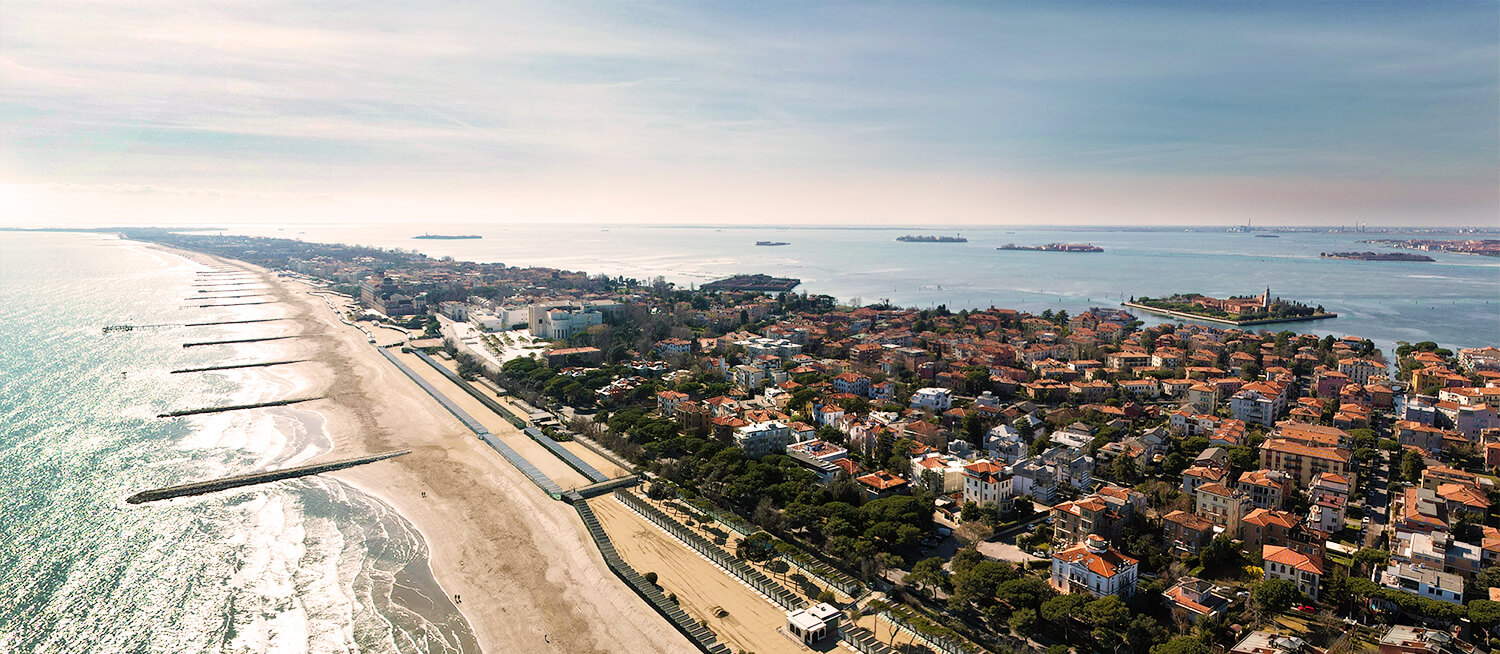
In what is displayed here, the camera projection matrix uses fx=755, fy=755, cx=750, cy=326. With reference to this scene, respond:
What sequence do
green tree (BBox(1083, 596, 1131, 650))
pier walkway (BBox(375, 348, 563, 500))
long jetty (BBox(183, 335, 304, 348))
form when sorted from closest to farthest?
green tree (BBox(1083, 596, 1131, 650)) → pier walkway (BBox(375, 348, 563, 500)) → long jetty (BBox(183, 335, 304, 348))

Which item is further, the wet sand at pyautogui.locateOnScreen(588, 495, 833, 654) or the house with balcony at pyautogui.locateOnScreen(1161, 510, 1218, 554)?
the house with balcony at pyautogui.locateOnScreen(1161, 510, 1218, 554)

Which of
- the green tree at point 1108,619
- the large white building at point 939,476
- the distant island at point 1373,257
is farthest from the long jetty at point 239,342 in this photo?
the distant island at point 1373,257

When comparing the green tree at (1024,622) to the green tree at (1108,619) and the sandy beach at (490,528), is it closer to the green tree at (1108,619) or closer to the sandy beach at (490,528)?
the green tree at (1108,619)

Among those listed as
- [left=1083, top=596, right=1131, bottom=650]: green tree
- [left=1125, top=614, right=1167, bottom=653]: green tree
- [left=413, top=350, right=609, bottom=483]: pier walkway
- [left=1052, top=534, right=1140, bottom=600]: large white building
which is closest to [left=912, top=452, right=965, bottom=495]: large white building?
[left=1052, top=534, right=1140, bottom=600]: large white building

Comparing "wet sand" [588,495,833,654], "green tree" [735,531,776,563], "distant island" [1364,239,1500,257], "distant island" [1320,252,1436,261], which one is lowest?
"wet sand" [588,495,833,654]

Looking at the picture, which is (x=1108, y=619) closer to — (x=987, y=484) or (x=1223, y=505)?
(x=987, y=484)

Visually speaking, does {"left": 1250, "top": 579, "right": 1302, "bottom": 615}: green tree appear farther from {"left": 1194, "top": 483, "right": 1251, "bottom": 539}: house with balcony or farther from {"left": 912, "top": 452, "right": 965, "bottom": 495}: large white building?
{"left": 912, "top": 452, "right": 965, "bottom": 495}: large white building
